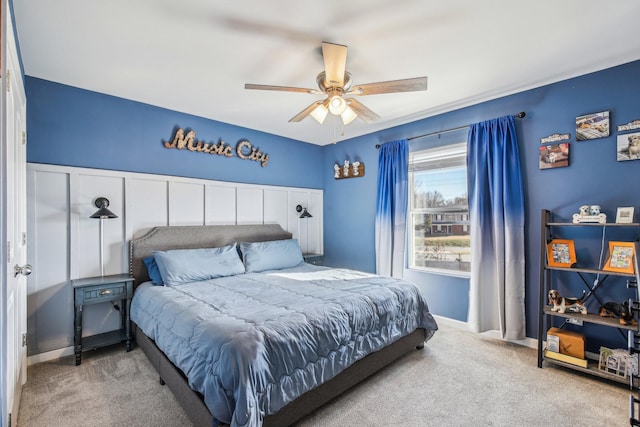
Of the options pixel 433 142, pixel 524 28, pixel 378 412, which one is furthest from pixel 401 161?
pixel 378 412

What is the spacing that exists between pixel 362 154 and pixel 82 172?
3.50 metres

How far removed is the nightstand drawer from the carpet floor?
57 centimetres

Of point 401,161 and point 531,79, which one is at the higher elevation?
point 531,79

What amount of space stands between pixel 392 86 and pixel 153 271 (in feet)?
9.38

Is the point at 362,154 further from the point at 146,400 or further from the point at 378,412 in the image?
the point at 146,400

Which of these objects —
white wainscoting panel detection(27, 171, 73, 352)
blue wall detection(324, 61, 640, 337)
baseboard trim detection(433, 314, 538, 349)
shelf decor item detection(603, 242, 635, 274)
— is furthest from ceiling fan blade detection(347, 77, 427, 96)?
white wainscoting panel detection(27, 171, 73, 352)

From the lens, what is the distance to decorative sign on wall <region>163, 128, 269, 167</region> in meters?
3.55

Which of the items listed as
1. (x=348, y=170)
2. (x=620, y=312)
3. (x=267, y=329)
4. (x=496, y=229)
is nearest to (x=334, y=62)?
(x=267, y=329)

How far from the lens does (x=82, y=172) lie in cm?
295

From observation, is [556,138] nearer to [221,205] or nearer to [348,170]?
[348,170]

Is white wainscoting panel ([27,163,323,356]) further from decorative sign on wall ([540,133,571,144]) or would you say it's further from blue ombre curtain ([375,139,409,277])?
decorative sign on wall ([540,133,571,144])

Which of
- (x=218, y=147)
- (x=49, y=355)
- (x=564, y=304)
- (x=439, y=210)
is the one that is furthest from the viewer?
(x=218, y=147)

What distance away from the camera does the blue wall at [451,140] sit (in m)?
2.56

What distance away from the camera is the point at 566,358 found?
2.53m
